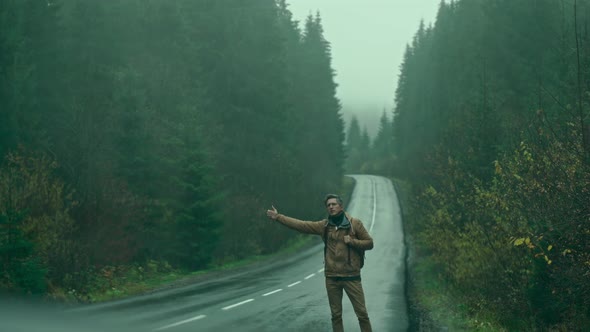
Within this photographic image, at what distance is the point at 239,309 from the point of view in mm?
13422

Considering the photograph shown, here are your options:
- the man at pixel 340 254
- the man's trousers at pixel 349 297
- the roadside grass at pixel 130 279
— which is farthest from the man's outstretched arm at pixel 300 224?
the roadside grass at pixel 130 279

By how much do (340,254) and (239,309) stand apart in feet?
18.7

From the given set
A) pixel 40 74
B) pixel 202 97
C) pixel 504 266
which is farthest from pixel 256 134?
pixel 504 266

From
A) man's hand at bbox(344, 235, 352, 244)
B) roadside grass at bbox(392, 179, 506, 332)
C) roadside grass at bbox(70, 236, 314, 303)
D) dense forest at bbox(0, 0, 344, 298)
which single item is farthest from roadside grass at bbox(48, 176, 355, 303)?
man's hand at bbox(344, 235, 352, 244)

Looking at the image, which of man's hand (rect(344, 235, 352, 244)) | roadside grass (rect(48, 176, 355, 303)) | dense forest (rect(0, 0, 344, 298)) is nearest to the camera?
man's hand (rect(344, 235, 352, 244))

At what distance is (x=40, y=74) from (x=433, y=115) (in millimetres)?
51640

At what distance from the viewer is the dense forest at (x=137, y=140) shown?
16328 mm

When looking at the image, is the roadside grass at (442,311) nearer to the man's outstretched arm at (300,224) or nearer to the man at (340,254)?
the man at (340,254)

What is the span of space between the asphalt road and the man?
2.75m

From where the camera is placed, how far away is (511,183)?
38.3 feet

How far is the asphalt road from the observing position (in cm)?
1025

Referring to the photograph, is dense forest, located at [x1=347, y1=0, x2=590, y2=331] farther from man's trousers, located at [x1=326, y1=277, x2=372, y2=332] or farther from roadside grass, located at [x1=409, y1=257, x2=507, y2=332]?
man's trousers, located at [x1=326, y1=277, x2=372, y2=332]

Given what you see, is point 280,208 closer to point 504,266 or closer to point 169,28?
point 169,28

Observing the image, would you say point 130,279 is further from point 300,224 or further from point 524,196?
point 524,196
